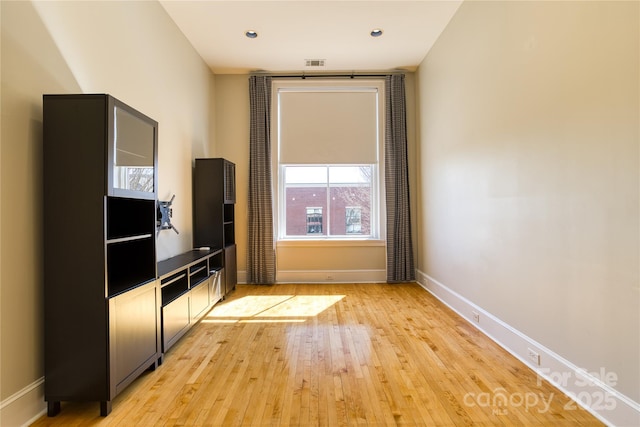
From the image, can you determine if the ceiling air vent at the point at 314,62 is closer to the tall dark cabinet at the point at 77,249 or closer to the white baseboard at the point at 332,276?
the white baseboard at the point at 332,276

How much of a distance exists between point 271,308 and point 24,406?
245 cm

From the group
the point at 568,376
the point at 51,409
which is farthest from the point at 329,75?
the point at 51,409

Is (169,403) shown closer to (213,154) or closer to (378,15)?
(213,154)

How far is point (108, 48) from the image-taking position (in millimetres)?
2656

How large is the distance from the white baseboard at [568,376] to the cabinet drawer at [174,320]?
9.51 feet

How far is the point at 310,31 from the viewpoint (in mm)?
4113

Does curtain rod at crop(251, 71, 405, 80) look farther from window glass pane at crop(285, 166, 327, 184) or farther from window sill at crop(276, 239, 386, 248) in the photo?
window sill at crop(276, 239, 386, 248)

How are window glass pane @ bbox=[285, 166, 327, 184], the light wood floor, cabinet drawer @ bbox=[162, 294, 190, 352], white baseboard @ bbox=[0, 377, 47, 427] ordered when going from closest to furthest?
1. white baseboard @ bbox=[0, 377, 47, 427]
2. the light wood floor
3. cabinet drawer @ bbox=[162, 294, 190, 352]
4. window glass pane @ bbox=[285, 166, 327, 184]

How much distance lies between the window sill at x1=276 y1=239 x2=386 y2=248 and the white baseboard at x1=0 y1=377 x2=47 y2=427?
3.62 m

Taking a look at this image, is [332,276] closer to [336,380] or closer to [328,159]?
[328,159]

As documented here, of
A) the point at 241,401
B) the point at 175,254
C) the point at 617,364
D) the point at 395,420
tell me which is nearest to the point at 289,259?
the point at 175,254

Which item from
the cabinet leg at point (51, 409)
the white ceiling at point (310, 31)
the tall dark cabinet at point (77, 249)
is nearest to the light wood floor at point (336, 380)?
the cabinet leg at point (51, 409)

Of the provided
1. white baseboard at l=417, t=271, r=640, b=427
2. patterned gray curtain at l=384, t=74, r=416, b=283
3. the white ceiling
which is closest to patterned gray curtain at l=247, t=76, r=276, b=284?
the white ceiling

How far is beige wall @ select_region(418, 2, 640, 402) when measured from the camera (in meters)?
1.76
